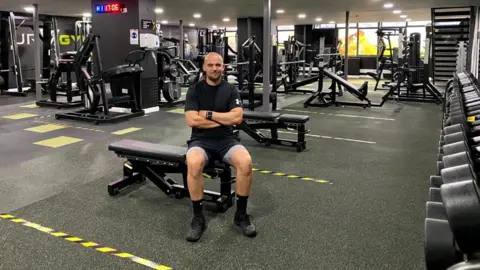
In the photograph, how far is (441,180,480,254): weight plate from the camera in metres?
0.79

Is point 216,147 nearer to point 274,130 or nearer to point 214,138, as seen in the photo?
point 214,138

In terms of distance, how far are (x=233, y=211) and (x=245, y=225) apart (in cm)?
40

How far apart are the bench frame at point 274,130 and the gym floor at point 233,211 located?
105 millimetres

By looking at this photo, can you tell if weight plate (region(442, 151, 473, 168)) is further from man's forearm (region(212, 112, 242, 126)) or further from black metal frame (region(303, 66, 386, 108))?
black metal frame (region(303, 66, 386, 108))

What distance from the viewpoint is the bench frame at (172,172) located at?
3156mm

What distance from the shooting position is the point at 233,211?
3.19 meters

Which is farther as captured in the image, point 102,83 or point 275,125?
point 102,83

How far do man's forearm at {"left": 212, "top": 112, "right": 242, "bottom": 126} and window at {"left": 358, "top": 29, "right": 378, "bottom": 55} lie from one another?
16.2 meters

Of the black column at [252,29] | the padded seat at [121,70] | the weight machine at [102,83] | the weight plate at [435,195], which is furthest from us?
the black column at [252,29]

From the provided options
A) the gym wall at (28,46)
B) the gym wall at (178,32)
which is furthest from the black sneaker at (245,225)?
the gym wall at (178,32)

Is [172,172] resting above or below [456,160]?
below

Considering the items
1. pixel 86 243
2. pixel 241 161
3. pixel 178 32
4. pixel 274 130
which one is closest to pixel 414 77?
pixel 274 130

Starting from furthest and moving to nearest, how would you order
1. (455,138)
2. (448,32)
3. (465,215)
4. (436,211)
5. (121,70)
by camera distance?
(448,32) → (121,70) → (455,138) → (436,211) → (465,215)

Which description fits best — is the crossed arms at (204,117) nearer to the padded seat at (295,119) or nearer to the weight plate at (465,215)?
the padded seat at (295,119)
